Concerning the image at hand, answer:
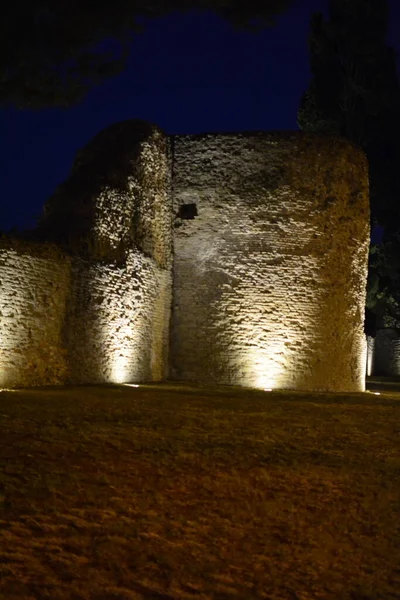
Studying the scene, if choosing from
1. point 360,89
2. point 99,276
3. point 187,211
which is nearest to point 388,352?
point 360,89

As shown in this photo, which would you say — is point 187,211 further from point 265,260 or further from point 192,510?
point 192,510

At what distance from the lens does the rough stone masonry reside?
44.9 feet

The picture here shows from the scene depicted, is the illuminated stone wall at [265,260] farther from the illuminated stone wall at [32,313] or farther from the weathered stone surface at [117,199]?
the illuminated stone wall at [32,313]

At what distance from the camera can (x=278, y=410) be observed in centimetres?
869

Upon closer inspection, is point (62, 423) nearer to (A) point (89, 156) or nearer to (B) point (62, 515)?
(B) point (62, 515)

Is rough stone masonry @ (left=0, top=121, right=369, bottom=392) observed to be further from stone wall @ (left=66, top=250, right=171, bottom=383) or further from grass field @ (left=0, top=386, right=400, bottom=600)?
grass field @ (left=0, top=386, right=400, bottom=600)

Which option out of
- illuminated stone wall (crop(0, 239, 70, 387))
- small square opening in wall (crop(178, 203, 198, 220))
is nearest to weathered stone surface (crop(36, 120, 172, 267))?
small square opening in wall (crop(178, 203, 198, 220))

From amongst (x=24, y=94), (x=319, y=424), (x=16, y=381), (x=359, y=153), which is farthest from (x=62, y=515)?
(x=359, y=153)

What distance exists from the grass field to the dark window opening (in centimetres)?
847

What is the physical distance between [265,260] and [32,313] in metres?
5.68

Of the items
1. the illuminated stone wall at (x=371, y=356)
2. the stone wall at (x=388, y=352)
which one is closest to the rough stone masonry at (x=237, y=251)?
the illuminated stone wall at (x=371, y=356)

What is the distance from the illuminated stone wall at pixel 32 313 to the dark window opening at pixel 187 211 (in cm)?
428

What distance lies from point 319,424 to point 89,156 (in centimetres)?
866

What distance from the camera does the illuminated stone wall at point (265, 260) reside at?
46.7ft
